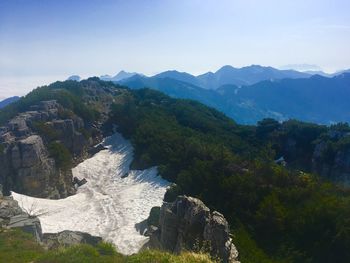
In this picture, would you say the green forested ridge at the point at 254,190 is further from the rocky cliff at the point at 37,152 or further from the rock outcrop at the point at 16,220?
the rock outcrop at the point at 16,220

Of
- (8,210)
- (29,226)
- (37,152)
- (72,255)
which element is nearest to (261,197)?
(29,226)

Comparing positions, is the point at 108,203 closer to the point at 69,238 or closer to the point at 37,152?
the point at 37,152

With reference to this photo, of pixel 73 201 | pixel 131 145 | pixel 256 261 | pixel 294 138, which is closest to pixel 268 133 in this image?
pixel 294 138

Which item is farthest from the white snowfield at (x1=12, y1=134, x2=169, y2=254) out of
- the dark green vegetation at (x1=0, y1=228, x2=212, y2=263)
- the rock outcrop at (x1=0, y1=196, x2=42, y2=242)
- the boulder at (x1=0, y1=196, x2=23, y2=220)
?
the dark green vegetation at (x1=0, y1=228, x2=212, y2=263)

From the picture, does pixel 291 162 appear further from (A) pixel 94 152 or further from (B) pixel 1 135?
(B) pixel 1 135

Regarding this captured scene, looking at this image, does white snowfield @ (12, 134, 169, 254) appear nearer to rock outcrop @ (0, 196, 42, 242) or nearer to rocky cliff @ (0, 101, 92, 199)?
rocky cliff @ (0, 101, 92, 199)

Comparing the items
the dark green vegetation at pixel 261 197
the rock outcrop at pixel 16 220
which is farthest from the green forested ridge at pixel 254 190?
the rock outcrop at pixel 16 220
